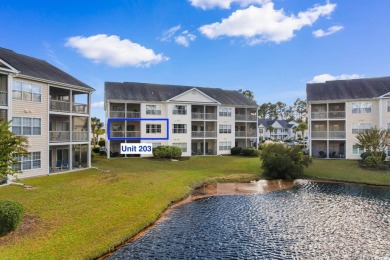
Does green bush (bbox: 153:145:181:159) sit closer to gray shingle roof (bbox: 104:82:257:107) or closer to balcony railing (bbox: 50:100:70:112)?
gray shingle roof (bbox: 104:82:257:107)

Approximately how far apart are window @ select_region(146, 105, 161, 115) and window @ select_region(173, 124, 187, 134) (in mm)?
3524

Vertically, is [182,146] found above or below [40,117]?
below

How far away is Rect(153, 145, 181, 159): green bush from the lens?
1570 inches

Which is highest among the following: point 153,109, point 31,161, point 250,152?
point 153,109

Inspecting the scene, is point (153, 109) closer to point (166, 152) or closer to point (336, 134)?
point (166, 152)

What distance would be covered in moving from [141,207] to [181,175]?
34.4 feet

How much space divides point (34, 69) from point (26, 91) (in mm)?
3134

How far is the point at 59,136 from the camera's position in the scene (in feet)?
88.8

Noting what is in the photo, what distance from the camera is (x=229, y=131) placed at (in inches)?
1882

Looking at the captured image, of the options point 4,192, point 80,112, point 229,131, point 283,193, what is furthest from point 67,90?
point 229,131

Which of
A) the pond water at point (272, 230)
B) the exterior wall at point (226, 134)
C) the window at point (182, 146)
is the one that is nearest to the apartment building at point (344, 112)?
the exterior wall at point (226, 134)

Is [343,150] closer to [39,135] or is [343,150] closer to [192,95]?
[192,95]

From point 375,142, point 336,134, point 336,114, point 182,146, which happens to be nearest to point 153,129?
point 182,146

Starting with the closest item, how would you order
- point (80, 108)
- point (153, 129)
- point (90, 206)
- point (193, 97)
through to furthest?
point (90, 206), point (80, 108), point (153, 129), point (193, 97)
